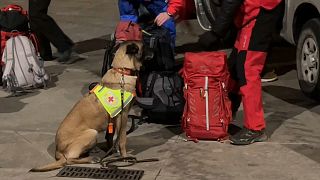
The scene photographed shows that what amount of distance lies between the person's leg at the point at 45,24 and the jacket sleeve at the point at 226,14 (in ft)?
11.6

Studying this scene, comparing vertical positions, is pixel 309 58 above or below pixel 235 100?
above

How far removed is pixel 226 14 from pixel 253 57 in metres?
0.45

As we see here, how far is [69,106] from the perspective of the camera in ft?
21.8

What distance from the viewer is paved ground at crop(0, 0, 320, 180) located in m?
4.93

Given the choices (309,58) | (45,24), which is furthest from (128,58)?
(45,24)

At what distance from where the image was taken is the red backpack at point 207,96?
5.46 meters

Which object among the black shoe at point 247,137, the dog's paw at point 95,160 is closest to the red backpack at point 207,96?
the black shoe at point 247,137

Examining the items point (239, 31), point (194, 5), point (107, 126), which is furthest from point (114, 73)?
point (194, 5)

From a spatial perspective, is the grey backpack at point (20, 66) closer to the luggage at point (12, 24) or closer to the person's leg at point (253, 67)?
the luggage at point (12, 24)

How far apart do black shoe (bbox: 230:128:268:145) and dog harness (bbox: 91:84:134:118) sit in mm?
1065

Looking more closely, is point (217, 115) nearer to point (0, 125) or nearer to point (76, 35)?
point (0, 125)

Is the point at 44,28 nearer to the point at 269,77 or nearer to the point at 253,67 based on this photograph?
the point at 269,77

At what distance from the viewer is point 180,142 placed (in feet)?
18.3

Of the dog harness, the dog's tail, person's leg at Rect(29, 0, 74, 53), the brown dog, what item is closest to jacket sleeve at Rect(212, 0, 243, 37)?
the brown dog
